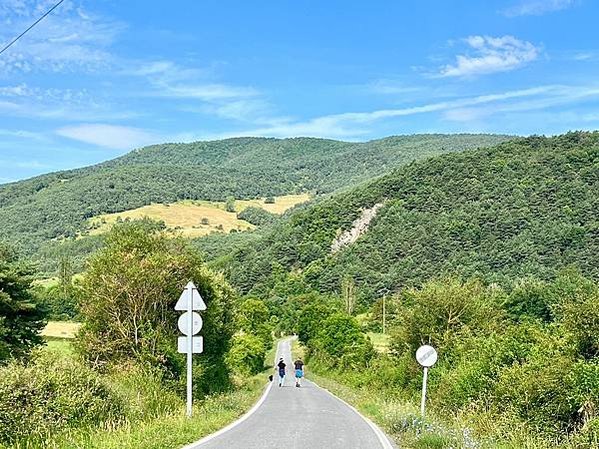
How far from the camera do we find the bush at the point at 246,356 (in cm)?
6150

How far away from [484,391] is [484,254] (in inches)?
3740

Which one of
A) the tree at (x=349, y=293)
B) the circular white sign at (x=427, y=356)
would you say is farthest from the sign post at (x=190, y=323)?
the tree at (x=349, y=293)

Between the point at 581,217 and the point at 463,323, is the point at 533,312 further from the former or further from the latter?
the point at 581,217

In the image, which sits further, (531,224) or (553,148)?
(553,148)

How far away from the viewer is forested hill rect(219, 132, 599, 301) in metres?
108

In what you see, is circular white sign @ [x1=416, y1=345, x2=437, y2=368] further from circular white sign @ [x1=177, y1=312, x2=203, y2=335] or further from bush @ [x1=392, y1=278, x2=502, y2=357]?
bush @ [x1=392, y1=278, x2=502, y2=357]

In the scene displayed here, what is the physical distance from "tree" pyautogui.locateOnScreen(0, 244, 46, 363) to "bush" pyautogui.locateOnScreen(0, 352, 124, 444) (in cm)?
2482

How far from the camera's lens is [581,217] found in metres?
109

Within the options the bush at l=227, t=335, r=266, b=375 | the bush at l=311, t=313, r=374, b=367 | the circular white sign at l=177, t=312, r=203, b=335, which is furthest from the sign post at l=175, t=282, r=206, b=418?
the bush at l=311, t=313, r=374, b=367

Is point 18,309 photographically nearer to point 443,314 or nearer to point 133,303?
point 133,303

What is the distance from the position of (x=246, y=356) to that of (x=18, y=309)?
30449 mm

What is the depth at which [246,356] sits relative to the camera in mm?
66250

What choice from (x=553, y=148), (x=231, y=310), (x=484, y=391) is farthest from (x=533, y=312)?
A: (x=553, y=148)

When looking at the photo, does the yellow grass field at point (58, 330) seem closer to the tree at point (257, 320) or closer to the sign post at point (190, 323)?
the tree at point (257, 320)
